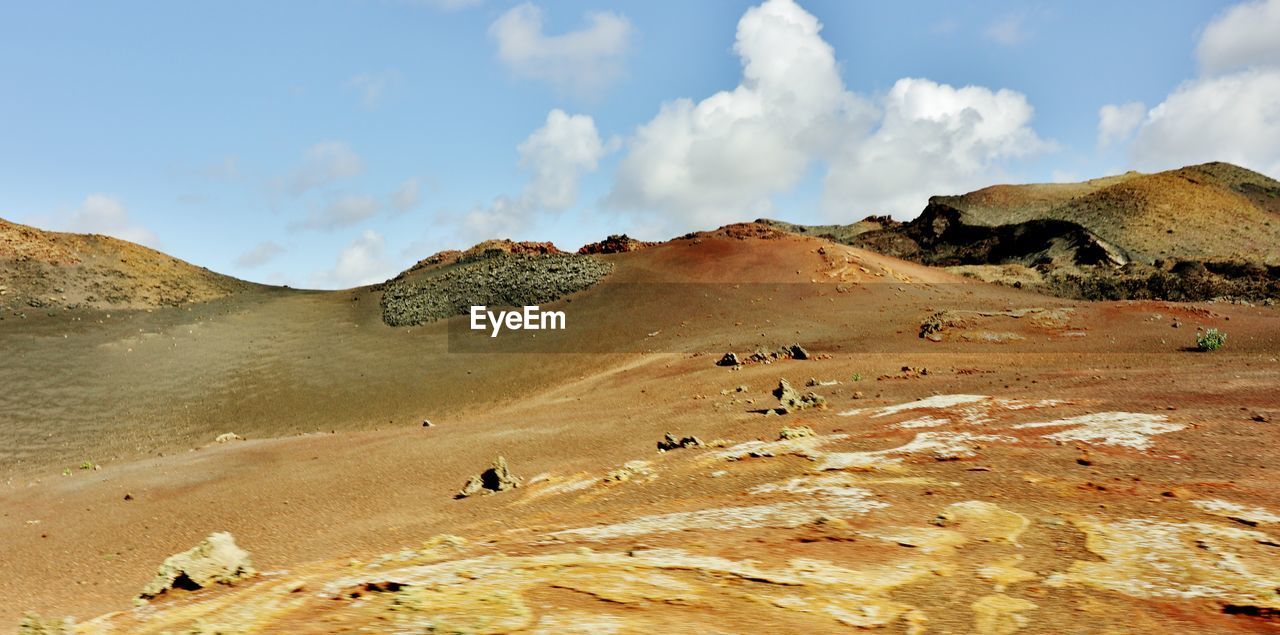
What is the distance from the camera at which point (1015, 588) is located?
15.6 ft

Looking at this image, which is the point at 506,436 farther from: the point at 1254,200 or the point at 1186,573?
the point at 1254,200

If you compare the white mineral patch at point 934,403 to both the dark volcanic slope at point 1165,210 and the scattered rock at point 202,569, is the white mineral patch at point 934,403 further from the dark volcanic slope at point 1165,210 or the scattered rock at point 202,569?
the dark volcanic slope at point 1165,210

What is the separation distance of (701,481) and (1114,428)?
551 centimetres

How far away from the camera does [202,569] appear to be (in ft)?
21.6

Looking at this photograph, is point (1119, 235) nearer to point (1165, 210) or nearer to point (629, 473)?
point (1165, 210)

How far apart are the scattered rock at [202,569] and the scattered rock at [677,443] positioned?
6175 mm

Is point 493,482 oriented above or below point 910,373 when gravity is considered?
below

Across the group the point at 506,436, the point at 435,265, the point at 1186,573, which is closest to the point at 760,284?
the point at 506,436

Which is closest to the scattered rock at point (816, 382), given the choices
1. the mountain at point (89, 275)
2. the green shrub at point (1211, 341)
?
the green shrub at point (1211, 341)

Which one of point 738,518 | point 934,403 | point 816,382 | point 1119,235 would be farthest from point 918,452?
point 1119,235

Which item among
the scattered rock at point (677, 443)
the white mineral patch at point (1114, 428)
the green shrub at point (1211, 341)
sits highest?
the green shrub at point (1211, 341)

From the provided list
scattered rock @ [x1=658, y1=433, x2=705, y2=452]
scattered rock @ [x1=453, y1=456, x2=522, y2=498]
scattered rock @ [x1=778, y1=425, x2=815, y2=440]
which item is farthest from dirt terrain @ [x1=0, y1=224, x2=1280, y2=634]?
scattered rock @ [x1=658, y1=433, x2=705, y2=452]

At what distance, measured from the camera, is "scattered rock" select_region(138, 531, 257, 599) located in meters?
6.46

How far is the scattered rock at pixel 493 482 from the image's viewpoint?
34.6 ft
